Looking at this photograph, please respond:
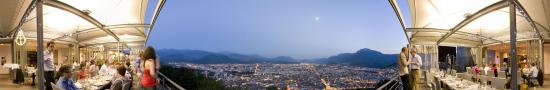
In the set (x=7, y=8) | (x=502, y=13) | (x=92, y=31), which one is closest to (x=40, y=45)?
(x=7, y=8)

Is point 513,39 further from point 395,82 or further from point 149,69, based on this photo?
point 149,69

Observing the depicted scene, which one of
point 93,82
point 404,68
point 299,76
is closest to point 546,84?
point 404,68

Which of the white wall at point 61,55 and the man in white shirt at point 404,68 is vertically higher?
the white wall at point 61,55

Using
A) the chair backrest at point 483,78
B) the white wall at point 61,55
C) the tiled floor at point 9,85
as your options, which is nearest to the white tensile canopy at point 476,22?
the chair backrest at point 483,78

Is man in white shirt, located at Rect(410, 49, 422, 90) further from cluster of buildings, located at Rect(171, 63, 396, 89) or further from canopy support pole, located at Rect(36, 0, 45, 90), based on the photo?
canopy support pole, located at Rect(36, 0, 45, 90)

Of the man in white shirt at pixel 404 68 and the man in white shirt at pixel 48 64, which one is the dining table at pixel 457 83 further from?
the man in white shirt at pixel 48 64

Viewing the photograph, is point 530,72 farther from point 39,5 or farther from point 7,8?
point 7,8

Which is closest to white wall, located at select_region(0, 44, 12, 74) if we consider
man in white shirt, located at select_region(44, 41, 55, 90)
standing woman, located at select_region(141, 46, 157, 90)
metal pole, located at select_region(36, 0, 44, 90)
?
metal pole, located at select_region(36, 0, 44, 90)
